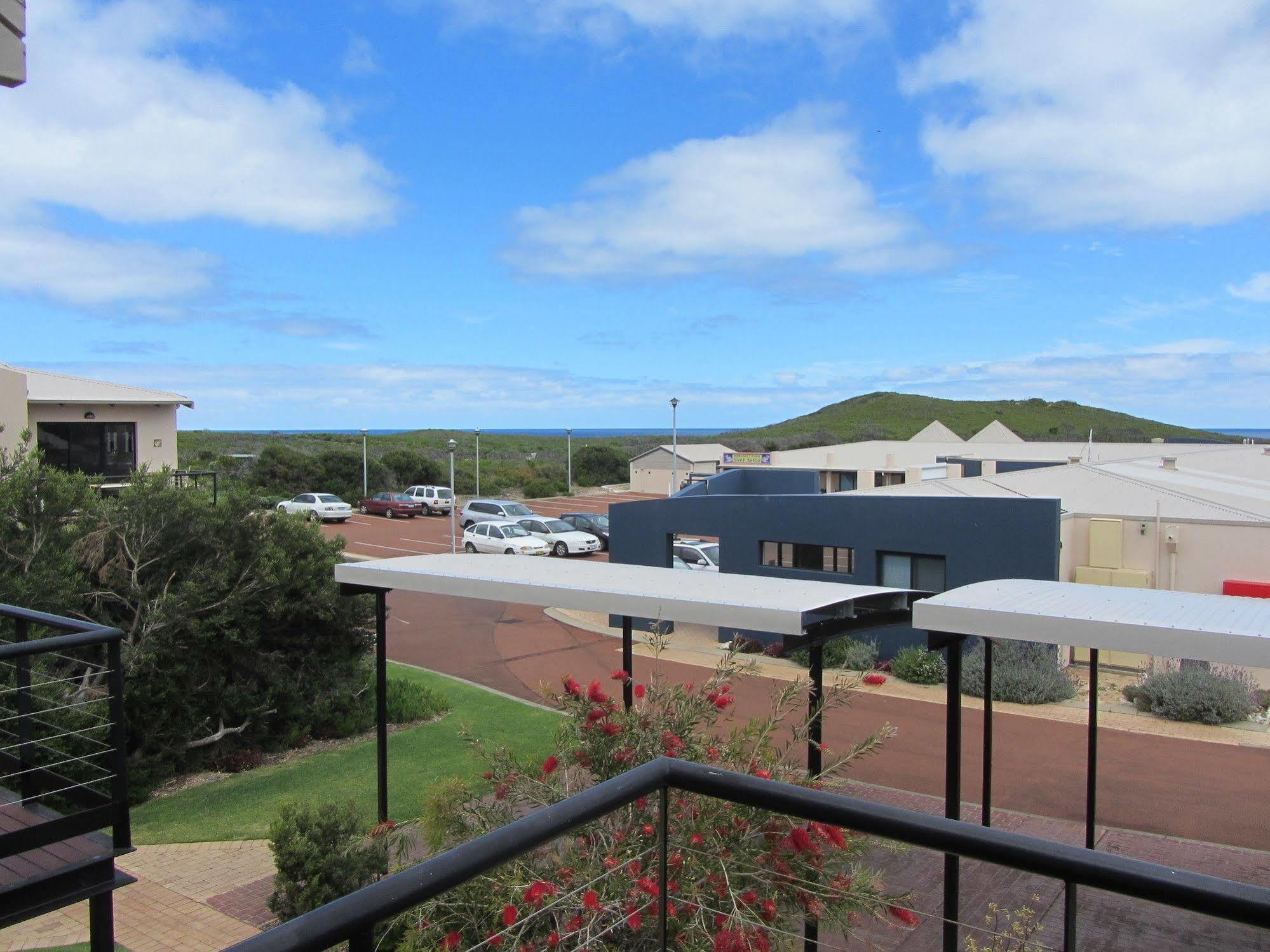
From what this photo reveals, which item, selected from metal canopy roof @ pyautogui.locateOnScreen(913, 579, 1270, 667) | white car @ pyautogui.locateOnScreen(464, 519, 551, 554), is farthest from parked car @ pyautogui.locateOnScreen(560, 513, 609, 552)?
metal canopy roof @ pyautogui.locateOnScreen(913, 579, 1270, 667)

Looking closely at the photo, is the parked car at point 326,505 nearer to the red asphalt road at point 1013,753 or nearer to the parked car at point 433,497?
the parked car at point 433,497

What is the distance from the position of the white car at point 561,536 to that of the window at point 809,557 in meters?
13.8

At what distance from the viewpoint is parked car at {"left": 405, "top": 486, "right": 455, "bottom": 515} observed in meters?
48.9

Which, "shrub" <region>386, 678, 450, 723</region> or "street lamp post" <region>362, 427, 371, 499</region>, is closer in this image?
"shrub" <region>386, 678, 450, 723</region>

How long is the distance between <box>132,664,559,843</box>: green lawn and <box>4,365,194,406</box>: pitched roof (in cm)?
2197

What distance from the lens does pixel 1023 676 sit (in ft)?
57.7

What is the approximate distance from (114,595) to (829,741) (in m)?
10.5

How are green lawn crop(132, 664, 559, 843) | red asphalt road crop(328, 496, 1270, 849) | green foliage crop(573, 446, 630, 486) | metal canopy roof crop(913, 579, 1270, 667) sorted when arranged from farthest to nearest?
green foliage crop(573, 446, 630, 486) → red asphalt road crop(328, 496, 1270, 849) → green lawn crop(132, 664, 559, 843) → metal canopy roof crop(913, 579, 1270, 667)

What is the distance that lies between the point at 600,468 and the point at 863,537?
5100cm

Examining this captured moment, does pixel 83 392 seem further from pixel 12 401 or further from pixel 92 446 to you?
pixel 12 401

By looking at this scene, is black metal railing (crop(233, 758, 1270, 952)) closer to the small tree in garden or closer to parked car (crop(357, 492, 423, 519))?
the small tree in garden

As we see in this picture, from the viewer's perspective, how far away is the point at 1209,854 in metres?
10.3

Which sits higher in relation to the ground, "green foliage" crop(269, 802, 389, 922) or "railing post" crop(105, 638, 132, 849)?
"railing post" crop(105, 638, 132, 849)

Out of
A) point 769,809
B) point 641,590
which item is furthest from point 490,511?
point 769,809
